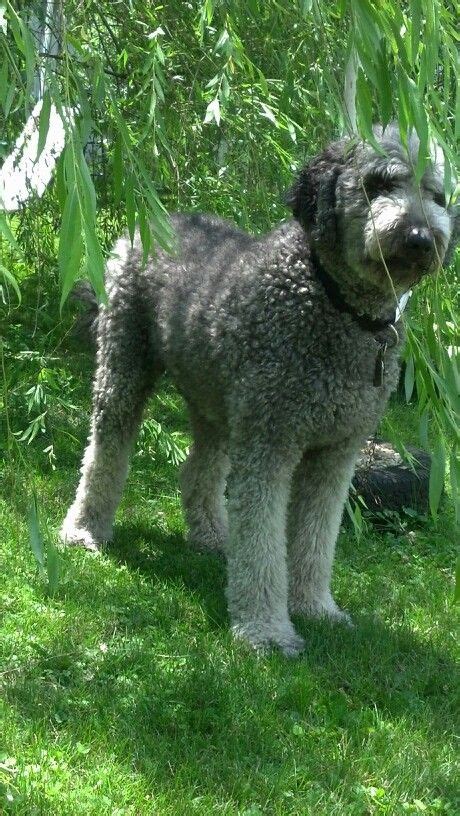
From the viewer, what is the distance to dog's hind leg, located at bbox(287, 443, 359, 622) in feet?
14.7

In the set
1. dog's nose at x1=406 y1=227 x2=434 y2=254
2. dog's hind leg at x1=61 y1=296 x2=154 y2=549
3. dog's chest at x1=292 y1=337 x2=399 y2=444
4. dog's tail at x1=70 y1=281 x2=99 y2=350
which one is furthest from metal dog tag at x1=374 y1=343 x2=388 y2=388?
dog's tail at x1=70 y1=281 x2=99 y2=350

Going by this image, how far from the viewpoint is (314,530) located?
4555 millimetres

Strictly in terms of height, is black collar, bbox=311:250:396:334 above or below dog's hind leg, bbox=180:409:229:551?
above

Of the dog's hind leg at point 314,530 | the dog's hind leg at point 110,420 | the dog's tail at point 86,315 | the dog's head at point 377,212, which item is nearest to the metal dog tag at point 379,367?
the dog's head at point 377,212

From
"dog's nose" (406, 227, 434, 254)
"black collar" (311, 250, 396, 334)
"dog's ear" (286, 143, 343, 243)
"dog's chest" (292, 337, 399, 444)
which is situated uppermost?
"dog's ear" (286, 143, 343, 243)

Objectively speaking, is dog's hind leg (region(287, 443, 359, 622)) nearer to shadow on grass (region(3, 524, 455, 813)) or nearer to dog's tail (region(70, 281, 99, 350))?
shadow on grass (region(3, 524, 455, 813))

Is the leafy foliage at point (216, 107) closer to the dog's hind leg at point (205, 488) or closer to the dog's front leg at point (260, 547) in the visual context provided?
the dog's front leg at point (260, 547)

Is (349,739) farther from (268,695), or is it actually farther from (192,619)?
(192,619)

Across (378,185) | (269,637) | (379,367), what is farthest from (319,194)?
(269,637)

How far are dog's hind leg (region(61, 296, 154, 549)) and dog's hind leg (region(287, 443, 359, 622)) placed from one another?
0.94 meters

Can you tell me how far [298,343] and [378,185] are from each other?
0.67 metres

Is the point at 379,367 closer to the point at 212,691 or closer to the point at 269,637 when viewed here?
the point at 269,637

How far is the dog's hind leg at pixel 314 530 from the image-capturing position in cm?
449

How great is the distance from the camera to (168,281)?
15.7 ft
